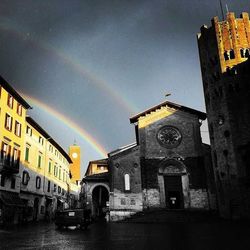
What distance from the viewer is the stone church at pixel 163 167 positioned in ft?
108

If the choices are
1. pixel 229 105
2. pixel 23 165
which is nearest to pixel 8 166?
pixel 23 165

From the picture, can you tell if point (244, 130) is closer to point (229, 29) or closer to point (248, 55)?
point (248, 55)

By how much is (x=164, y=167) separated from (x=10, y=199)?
1866cm

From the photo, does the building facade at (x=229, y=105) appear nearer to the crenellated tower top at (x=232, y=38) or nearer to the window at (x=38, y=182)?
the crenellated tower top at (x=232, y=38)

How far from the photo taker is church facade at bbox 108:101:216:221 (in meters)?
32.8

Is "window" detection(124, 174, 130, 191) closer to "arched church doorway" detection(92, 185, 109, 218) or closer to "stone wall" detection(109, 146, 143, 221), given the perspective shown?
"stone wall" detection(109, 146, 143, 221)

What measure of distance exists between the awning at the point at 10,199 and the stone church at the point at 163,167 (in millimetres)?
10431

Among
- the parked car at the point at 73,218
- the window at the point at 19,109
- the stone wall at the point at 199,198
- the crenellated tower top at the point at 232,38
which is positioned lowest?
the parked car at the point at 73,218

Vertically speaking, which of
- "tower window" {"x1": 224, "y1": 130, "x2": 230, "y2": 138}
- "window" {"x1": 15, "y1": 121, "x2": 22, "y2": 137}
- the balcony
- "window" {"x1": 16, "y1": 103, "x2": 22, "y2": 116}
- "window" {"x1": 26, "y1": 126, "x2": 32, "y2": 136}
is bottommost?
the balcony

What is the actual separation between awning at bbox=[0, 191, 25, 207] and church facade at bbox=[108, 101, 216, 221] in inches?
414

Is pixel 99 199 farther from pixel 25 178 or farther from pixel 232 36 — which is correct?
pixel 232 36

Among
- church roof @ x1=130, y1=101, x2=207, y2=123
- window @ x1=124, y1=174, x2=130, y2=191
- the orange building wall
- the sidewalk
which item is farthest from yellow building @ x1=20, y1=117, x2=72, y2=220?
the orange building wall

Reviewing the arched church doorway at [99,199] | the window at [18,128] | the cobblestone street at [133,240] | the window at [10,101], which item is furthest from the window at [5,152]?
the arched church doorway at [99,199]

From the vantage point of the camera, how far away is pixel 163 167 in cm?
3506
